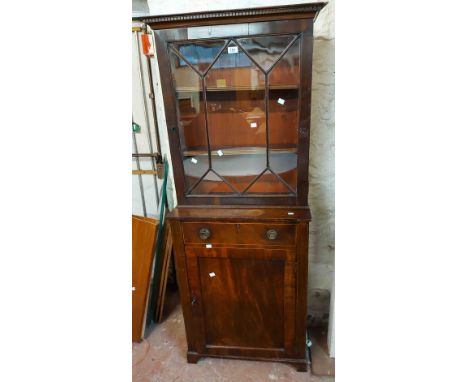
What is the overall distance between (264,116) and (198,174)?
15.4 inches

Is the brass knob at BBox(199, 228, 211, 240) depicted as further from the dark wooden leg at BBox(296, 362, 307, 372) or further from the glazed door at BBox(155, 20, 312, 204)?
the dark wooden leg at BBox(296, 362, 307, 372)

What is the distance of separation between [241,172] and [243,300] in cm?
59

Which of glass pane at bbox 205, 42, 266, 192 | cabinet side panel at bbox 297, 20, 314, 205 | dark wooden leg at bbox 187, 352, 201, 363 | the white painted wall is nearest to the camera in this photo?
cabinet side panel at bbox 297, 20, 314, 205

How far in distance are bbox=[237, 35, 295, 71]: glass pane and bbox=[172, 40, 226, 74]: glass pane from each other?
100mm

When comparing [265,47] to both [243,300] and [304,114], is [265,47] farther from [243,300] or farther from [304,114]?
[243,300]

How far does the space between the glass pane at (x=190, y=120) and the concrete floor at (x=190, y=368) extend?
3.01 ft

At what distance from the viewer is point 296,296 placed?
1.26m

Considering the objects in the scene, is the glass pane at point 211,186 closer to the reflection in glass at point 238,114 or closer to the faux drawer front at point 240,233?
the reflection in glass at point 238,114

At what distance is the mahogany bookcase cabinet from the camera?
109 cm

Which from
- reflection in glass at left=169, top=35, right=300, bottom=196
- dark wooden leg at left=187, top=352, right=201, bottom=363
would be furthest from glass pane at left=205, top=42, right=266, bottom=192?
dark wooden leg at left=187, top=352, right=201, bottom=363

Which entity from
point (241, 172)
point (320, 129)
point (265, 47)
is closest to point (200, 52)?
point (265, 47)
